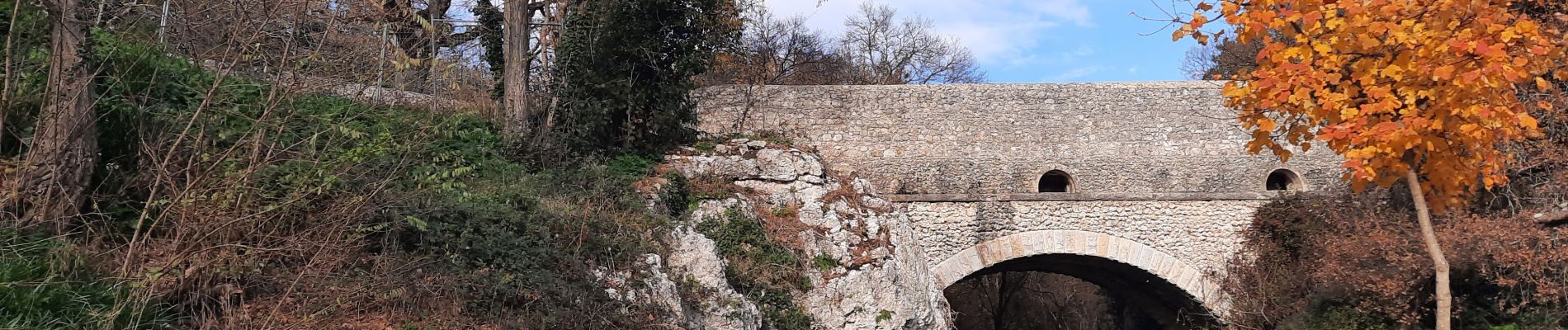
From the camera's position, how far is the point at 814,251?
889 cm

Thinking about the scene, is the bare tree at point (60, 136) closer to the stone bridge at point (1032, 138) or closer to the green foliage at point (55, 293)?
the green foliage at point (55, 293)

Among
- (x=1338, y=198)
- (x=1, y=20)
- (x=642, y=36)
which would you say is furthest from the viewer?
(x=1338, y=198)

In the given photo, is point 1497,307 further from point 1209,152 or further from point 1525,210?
point 1209,152

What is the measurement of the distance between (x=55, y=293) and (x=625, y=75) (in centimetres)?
624

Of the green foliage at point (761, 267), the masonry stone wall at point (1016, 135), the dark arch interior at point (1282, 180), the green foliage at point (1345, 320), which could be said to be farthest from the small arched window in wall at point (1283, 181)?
the green foliage at point (761, 267)

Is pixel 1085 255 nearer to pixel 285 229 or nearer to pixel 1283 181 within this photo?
pixel 1283 181

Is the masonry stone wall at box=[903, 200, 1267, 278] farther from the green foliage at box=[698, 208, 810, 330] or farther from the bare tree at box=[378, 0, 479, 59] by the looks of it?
the bare tree at box=[378, 0, 479, 59]

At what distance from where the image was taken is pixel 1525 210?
10.4 metres

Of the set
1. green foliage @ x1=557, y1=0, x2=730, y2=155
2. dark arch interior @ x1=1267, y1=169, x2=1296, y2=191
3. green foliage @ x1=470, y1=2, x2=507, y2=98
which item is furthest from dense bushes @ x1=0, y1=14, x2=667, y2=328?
dark arch interior @ x1=1267, y1=169, x2=1296, y2=191

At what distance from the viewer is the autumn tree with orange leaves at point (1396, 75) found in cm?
462

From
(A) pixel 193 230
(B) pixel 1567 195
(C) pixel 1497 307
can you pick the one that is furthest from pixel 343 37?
(B) pixel 1567 195

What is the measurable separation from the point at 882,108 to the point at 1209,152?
5.22m

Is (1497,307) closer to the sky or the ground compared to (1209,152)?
closer to the ground

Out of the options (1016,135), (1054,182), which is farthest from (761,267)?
(1054,182)
